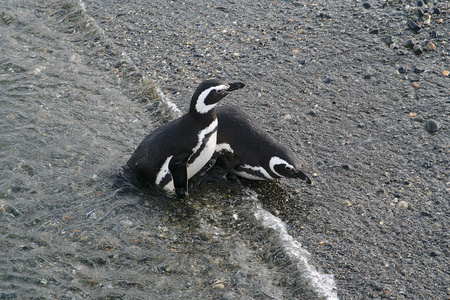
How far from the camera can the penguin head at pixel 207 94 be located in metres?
4.20

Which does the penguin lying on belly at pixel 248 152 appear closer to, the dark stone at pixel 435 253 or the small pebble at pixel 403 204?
the small pebble at pixel 403 204

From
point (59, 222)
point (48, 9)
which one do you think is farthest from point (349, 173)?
point (48, 9)

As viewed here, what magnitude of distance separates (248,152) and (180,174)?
642 mm

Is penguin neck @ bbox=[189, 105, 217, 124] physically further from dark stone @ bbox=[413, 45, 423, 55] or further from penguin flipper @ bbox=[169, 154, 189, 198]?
dark stone @ bbox=[413, 45, 423, 55]

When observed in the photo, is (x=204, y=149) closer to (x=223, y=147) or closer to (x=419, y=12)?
(x=223, y=147)

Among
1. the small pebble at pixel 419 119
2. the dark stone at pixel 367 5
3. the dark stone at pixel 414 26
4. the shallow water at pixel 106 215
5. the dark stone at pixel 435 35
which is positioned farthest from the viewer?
the dark stone at pixel 367 5

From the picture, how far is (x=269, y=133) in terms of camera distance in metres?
4.89

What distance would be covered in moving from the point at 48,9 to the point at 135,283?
4.87 m

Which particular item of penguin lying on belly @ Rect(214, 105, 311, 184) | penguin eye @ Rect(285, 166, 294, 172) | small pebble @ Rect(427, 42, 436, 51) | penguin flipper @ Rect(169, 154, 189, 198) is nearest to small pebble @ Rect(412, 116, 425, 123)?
small pebble @ Rect(427, 42, 436, 51)

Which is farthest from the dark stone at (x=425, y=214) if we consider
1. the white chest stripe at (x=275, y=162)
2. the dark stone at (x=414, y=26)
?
the dark stone at (x=414, y=26)

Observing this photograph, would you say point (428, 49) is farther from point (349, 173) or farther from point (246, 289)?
point (246, 289)

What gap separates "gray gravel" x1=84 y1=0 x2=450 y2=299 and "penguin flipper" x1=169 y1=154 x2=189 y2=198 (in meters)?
0.75

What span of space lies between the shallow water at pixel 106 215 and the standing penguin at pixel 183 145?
0.19m

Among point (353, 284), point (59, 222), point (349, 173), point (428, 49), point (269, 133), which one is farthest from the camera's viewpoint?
point (428, 49)
